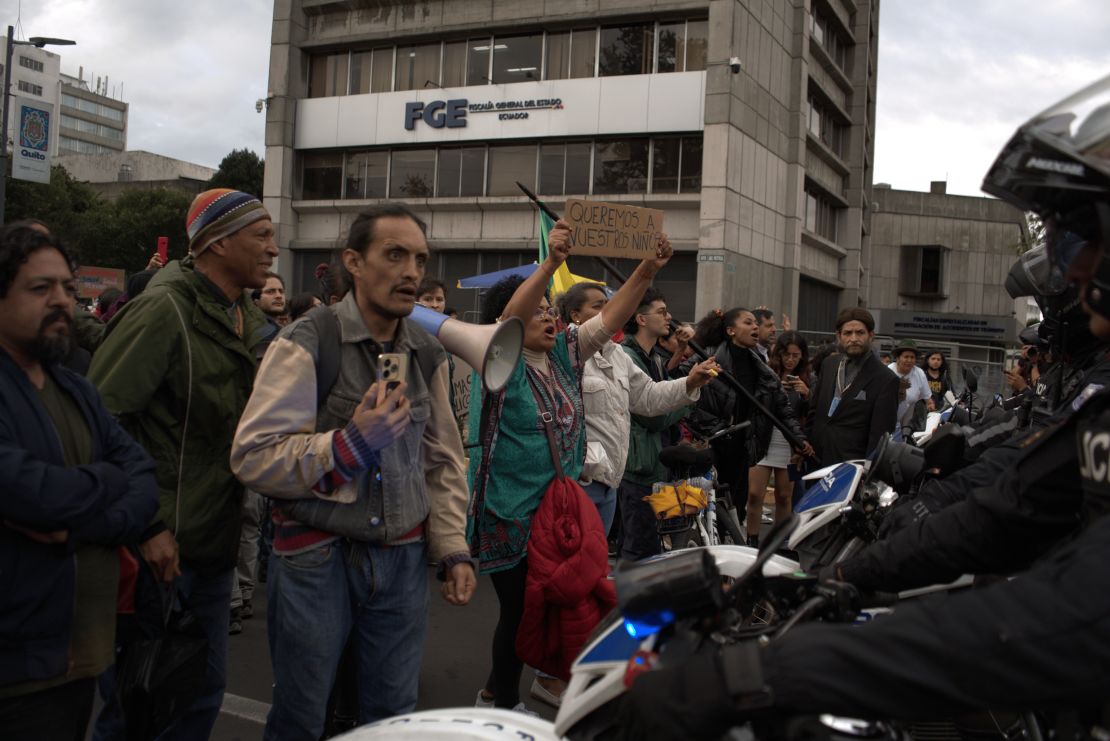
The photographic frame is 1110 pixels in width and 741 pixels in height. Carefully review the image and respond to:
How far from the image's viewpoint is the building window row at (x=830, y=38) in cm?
2995

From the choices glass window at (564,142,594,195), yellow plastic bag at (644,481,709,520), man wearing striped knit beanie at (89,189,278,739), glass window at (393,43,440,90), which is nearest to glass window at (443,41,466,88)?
glass window at (393,43,440,90)

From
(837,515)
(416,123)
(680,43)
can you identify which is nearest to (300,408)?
(837,515)

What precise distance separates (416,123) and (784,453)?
2096 cm

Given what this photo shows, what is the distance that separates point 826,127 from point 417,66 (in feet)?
51.4

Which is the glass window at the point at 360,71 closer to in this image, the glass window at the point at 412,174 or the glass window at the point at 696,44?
the glass window at the point at 412,174

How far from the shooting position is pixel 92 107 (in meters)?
132

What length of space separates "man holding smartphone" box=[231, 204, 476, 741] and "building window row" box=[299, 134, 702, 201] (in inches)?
840

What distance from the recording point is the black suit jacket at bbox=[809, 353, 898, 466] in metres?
6.55

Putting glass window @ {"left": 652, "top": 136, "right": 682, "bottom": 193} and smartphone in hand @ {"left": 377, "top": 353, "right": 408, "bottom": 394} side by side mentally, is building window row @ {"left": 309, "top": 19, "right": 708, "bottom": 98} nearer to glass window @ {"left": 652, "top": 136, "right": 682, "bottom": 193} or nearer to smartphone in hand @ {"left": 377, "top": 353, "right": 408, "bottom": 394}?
glass window @ {"left": 652, "top": 136, "right": 682, "bottom": 193}

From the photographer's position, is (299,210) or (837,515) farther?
(299,210)

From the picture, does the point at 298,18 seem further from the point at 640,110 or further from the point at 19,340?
the point at 19,340

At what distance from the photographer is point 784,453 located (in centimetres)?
756

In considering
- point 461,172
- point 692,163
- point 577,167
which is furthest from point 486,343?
point 461,172

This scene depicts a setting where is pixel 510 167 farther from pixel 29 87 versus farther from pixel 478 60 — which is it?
pixel 29 87
